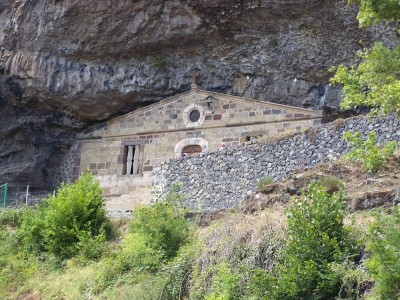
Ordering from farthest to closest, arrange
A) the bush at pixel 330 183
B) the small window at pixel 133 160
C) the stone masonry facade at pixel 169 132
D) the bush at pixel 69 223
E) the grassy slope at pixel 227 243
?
the small window at pixel 133 160 < the stone masonry facade at pixel 169 132 < the bush at pixel 69 223 < the bush at pixel 330 183 < the grassy slope at pixel 227 243

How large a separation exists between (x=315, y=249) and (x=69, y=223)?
7.74 m

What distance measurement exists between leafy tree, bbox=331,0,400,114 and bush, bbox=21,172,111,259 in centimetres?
720

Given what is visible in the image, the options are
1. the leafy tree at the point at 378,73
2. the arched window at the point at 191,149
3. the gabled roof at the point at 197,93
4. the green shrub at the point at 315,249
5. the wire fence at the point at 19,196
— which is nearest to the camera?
the green shrub at the point at 315,249

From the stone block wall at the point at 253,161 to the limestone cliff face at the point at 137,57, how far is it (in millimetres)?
5912

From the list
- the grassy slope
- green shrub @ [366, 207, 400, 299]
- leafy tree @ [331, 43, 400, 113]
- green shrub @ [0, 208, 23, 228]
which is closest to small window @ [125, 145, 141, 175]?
green shrub @ [0, 208, 23, 228]

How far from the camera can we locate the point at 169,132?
26156mm

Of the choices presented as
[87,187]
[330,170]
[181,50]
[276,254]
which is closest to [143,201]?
[87,187]

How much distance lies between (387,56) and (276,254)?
3.93 meters

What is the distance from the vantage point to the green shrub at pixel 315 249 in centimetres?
1289

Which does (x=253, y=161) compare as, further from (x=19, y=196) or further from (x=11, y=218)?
(x=19, y=196)

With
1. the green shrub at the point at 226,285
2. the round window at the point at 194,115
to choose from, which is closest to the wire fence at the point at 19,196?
the round window at the point at 194,115

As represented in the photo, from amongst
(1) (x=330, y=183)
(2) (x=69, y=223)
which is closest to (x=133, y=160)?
(2) (x=69, y=223)

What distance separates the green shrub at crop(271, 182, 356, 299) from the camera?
12.9m

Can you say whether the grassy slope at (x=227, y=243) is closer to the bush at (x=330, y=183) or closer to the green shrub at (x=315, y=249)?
the bush at (x=330, y=183)
